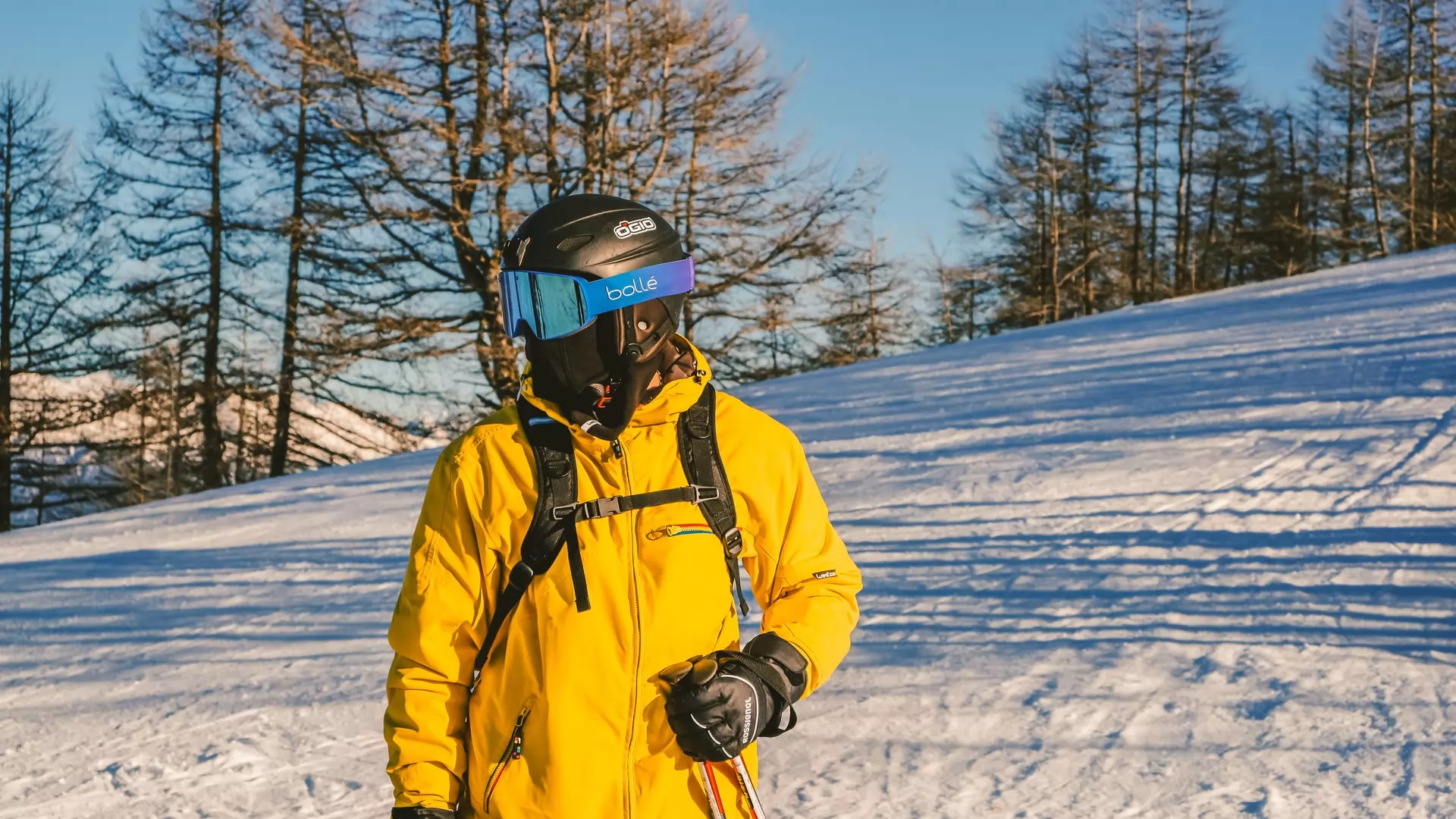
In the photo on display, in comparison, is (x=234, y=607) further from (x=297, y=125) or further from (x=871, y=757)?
(x=297, y=125)

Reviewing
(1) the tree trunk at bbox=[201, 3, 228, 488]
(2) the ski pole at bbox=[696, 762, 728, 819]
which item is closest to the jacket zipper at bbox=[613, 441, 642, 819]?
(2) the ski pole at bbox=[696, 762, 728, 819]

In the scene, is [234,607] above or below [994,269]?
below

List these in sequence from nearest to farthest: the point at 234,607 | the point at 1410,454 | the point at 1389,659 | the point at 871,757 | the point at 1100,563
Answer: the point at 871,757
the point at 1389,659
the point at 1100,563
the point at 234,607
the point at 1410,454

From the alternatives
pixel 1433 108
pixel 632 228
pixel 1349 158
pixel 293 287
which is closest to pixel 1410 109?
pixel 1433 108

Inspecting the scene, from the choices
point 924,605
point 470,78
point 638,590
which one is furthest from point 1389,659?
point 470,78

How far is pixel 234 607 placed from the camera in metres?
6.25

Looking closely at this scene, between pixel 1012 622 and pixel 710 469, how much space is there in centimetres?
365

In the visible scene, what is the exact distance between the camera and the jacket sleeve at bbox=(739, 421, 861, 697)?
1840 millimetres

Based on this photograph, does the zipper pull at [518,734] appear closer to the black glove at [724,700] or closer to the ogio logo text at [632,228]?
the black glove at [724,700]

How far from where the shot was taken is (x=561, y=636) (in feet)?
5.56

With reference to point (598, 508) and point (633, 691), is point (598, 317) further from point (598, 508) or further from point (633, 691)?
point (633, 691)

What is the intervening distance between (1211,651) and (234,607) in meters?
5.30

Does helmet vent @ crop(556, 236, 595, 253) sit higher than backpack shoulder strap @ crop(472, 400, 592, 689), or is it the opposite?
helmet vent @ crop(556, 236, 595, 253)

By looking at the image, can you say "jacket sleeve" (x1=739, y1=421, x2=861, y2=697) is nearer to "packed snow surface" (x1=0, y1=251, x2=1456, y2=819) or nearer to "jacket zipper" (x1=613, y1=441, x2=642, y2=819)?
"jacket zipper" (x1=613, y1=441, x2=642, y2=819)
